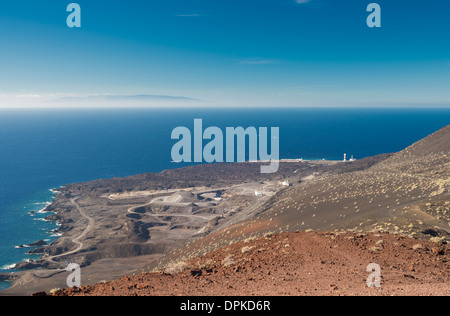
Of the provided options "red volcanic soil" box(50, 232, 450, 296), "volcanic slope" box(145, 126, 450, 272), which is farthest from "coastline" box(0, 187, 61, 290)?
"red volcanic soil" box(50, 232, 450, 296)

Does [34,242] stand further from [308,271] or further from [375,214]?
[308,271]

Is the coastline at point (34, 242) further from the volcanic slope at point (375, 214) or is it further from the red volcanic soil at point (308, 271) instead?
the red volcanic soil at point (308, 271)

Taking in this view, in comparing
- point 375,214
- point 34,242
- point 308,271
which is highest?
point 308,271

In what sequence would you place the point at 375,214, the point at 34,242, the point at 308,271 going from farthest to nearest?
the point at 34,242
the point at 375,214
the point at 308,271

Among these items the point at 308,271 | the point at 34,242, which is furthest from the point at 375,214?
the point at 34,242

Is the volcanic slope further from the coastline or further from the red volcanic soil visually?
the coastline

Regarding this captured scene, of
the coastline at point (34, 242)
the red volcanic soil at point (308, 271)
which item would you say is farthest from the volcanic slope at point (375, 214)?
the coastline at point (34, 242)

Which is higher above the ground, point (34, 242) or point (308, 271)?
point (308, 271)
